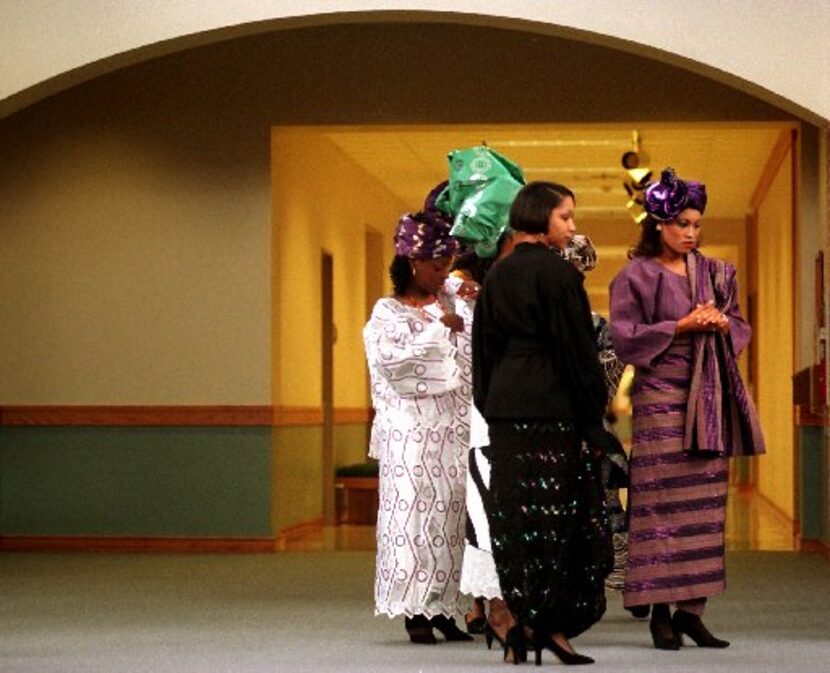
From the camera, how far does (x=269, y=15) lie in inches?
300

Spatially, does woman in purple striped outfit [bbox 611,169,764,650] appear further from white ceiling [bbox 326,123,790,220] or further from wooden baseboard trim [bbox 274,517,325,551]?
white ceiling [bbox 326,123,790,220]

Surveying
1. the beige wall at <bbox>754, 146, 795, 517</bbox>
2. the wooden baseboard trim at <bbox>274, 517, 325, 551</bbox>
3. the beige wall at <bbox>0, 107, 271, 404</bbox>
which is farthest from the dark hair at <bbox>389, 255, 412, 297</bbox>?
the beige wall at <bbox>754, 146, 795, 517</bbox>

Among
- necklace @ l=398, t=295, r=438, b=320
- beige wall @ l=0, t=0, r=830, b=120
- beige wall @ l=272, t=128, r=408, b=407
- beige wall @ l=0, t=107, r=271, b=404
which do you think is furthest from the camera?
beige wall @ l=272, t=128, r=408, b=407

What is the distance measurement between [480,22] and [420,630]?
268 centimetres

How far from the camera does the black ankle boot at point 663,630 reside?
585 cm

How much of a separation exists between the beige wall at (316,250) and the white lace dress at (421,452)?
4.79 m

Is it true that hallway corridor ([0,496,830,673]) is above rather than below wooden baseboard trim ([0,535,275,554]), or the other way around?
above

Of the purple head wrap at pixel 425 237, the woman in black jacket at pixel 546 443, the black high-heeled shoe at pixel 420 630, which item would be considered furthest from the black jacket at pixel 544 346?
the black high-heeled shoe at pixel 420 630

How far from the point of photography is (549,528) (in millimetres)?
5301

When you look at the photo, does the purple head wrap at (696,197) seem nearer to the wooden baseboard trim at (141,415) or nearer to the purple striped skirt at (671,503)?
the purple striped skirt at (671,503)

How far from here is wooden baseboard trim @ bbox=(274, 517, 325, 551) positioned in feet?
36.2

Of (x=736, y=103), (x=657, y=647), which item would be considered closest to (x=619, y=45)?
(x=657, y=647)

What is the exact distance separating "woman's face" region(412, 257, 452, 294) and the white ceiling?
5655mm

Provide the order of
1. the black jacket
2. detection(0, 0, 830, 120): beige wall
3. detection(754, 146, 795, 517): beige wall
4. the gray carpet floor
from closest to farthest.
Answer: the black jacket
the gray carpet floor
detection(0, 0, 830, 120): beige wall
detection(754, 146, 795, 517): beige wall
